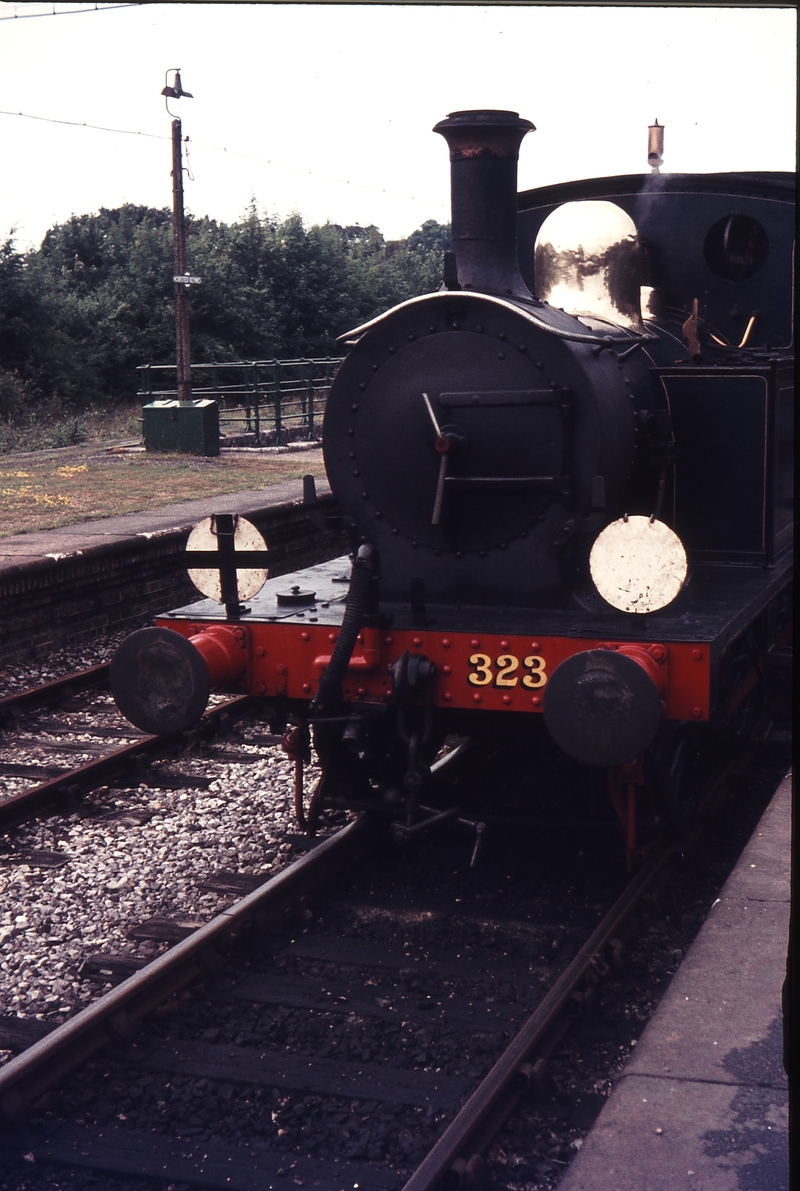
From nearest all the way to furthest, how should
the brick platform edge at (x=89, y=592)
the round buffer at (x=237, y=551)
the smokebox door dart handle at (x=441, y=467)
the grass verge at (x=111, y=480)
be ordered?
1. the smokebox door dart handle at (x=441, y=467)
2. the round buffer at (x=237, y=551)
3. the brick platform edge at (x=89, y=592)
4. the grass verge at (x=111, y=480)

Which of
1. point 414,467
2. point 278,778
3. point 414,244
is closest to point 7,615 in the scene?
point 278,778

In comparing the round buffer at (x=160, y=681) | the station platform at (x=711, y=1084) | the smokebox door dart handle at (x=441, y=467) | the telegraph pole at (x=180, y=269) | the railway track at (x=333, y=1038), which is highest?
the telegraph pole at (x=180, y=269)

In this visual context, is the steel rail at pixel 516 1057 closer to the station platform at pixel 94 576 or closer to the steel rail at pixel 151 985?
the steel rail at pixel 151 985

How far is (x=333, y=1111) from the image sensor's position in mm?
2979

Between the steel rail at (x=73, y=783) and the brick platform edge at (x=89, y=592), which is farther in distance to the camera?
the brick platform edge at (x=89, y=592)

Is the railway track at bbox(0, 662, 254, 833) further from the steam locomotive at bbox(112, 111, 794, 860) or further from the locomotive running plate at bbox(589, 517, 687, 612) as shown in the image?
the locomotive running plate at bbox(589, 517, 687, 612)

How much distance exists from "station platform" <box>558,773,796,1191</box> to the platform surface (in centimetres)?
547

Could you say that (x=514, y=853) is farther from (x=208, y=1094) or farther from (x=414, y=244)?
(x=414, y=244)

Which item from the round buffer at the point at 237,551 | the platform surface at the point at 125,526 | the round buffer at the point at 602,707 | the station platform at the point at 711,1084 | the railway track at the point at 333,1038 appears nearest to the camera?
the station platform at the point at 711,1084

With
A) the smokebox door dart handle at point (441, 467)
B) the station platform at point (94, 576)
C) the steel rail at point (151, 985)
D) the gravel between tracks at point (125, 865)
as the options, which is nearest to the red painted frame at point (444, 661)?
the smokebox door dart handle at point (441, 467)

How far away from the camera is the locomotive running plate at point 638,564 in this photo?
3.65 meters

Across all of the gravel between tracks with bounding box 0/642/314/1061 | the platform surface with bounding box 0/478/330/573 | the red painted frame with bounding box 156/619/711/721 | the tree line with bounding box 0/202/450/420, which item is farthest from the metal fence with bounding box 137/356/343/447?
the red painted frame with bounding box 156/619/711/721

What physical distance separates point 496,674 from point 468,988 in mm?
947

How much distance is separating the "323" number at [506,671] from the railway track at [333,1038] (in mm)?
767
